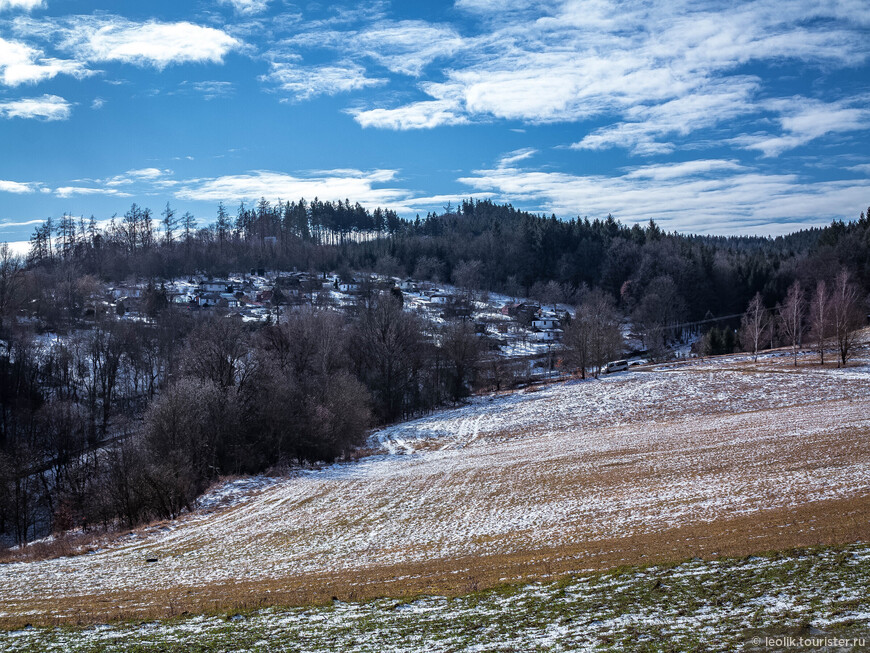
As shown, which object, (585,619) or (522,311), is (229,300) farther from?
(585,619)

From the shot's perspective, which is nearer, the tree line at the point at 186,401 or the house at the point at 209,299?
the tree line at the point at 186,401

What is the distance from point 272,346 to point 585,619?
53720 mm

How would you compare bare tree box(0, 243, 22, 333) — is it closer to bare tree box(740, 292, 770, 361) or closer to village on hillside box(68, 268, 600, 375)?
village on hillside box(68, 268, 600, 375)

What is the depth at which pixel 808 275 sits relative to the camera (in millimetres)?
108562

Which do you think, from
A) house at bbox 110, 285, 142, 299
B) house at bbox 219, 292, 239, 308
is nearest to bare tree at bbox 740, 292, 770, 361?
house at bbox 219, 292, 239, 308

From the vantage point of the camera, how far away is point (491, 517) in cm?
2173

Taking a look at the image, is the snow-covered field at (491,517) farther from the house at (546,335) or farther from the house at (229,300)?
the house at (229,300)

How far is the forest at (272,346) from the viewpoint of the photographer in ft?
125

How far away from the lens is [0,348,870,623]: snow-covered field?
1430 centimetres

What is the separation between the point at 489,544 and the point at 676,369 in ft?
183

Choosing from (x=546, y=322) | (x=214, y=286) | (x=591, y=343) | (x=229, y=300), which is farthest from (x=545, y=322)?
(x=214, y=286)

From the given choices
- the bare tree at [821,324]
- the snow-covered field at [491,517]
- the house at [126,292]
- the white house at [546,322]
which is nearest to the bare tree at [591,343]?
the bare tree at [821,324]

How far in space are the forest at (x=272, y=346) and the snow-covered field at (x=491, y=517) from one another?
6928mm

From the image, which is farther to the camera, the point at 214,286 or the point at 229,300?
the point at 214,286
